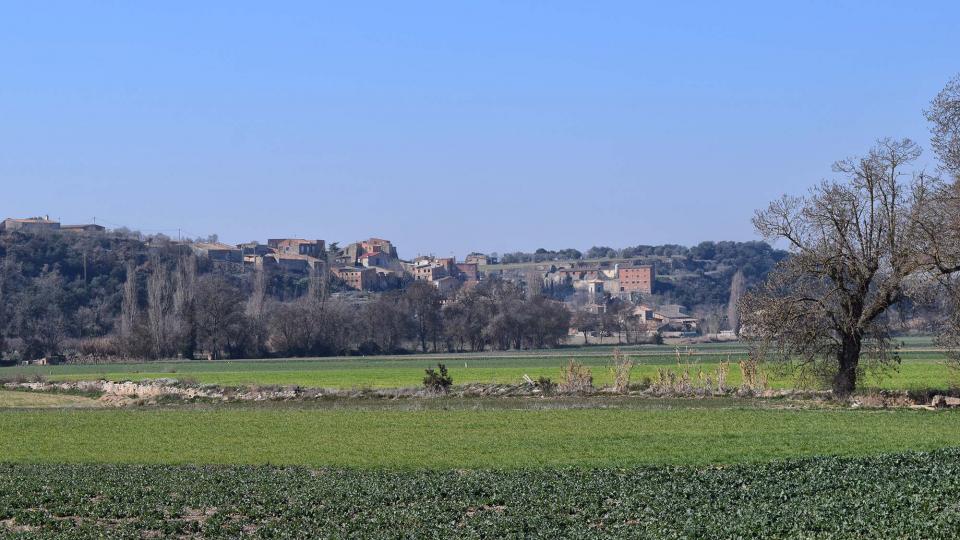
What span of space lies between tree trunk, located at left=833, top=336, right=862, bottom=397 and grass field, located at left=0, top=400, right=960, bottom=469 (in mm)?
4406

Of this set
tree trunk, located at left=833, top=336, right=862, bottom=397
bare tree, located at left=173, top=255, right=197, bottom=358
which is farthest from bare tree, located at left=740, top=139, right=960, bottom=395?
bare tree, located at left=173, top=255, right=197, bottom=358

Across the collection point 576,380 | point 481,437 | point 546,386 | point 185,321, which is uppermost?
point 185,321

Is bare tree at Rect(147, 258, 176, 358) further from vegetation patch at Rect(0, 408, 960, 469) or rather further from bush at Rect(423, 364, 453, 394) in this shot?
vegetation patch at Rect(0, 408, 960, 469)

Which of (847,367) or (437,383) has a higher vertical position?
(847,367)

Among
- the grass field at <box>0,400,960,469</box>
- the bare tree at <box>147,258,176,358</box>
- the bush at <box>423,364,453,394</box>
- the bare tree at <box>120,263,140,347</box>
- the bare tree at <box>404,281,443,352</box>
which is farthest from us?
the bare tree at <box>404,281,443,352</box>

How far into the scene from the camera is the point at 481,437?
3716 cm

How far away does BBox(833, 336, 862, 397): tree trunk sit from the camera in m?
47.6

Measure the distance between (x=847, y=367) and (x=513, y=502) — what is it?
27900 millimetres

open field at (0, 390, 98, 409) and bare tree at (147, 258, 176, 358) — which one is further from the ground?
bare tree at (147, 258, 176, 358)

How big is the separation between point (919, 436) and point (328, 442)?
17.2 meters

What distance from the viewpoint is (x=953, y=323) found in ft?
147

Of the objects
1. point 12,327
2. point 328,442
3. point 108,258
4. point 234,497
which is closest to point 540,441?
point 328,442

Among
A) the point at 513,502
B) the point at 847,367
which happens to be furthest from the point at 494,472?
the point at 847,367

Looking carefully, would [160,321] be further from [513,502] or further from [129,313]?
[513,502]
